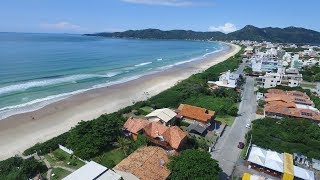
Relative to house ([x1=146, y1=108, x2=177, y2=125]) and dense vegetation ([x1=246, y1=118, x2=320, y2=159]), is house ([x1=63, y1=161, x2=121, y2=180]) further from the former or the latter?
dense vegetation ([x1=246, y1=118, x2=320, y2=159])

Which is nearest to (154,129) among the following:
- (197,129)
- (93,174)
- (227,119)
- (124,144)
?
(124,144)

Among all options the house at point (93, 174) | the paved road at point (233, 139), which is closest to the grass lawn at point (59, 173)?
the house at point (93, 174)

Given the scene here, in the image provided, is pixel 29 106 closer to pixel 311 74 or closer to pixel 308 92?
pixel 308 92

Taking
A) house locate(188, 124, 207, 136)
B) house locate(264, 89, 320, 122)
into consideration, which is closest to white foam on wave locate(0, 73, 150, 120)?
house locate(188, 124, 207, 136)

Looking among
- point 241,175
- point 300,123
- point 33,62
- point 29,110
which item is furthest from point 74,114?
point 33,62

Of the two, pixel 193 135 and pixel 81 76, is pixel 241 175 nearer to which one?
pixel 193 135

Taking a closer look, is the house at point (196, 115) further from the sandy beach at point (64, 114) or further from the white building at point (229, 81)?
A: the white building at point (229, 81)
